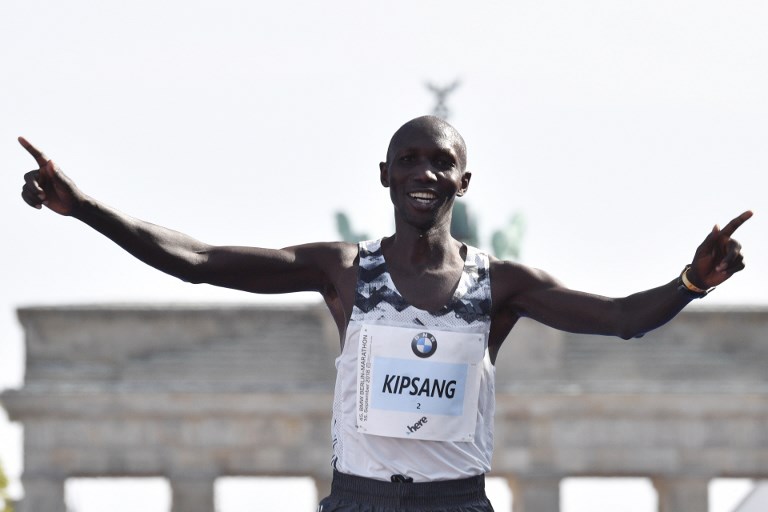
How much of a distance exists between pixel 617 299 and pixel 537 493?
2915cm

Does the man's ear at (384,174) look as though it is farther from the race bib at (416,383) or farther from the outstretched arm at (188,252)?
the race bib at (416,383)

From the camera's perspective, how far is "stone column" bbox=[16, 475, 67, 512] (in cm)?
3562

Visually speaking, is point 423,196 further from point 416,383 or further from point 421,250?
point 416,383

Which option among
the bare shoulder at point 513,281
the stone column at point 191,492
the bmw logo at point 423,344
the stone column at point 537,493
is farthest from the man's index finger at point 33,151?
the stone column at point 537,493

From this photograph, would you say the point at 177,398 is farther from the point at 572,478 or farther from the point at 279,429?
the point at 572,478

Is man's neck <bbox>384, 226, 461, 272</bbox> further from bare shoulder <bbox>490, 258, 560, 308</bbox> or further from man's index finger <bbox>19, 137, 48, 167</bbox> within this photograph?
man's index finger <bbox>19, 137, 48, 167</bbox>

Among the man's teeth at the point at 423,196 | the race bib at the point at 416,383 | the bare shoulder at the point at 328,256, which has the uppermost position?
the man's teeth at the point at 423,196

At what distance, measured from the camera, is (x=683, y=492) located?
35.9m

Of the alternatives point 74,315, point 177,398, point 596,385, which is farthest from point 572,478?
point 74,315

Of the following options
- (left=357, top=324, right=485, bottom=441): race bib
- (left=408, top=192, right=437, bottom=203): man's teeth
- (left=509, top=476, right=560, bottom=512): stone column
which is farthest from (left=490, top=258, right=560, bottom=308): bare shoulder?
(left=509, top=476, right=560, bottom=512): stone column

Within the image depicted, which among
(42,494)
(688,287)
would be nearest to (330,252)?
(688,287)

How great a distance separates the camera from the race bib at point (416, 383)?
685cm

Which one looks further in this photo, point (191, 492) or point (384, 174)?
point (191, 492)

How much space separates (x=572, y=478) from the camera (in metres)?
36.1
